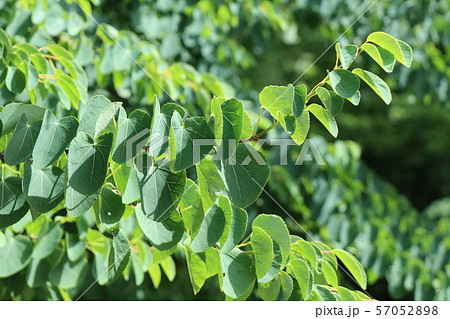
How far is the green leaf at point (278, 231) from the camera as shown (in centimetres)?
81

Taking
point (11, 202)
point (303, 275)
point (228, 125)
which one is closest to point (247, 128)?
point (228, 125)

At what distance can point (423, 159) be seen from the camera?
694 cm

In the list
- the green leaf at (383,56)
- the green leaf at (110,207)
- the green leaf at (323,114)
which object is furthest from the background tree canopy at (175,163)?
the green leaf at (383,56)

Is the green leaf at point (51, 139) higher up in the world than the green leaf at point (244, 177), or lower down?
lower down

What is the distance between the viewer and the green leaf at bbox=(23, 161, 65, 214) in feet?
2.41

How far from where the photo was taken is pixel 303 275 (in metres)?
0.83

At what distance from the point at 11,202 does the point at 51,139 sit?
0.14 m

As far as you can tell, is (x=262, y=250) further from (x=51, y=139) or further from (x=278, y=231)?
(x=51, y=139)

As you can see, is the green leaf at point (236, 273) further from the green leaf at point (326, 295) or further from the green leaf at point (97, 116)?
the green leaf at point (97, 116)

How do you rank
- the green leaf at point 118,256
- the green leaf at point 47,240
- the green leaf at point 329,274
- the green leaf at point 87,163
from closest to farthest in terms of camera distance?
the green leaf at point 87,163, the green leaf at point 118,256, the green leaf at point 329,274, the green leaf at point 47,240

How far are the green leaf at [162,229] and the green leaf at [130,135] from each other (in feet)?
0.28

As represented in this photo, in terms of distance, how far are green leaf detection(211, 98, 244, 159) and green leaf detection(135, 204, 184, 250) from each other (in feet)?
0.42
